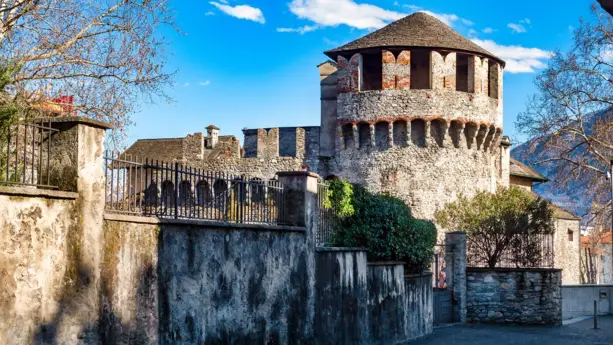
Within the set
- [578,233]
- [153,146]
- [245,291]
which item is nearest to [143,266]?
[245,291]

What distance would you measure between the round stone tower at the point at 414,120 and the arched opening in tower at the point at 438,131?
0.14 ft

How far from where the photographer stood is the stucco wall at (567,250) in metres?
44.9

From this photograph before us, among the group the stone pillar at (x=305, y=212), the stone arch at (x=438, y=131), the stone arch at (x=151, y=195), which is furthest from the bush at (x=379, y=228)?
the stone arch at (x=438, y=131)

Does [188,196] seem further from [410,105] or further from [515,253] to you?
[410,105]

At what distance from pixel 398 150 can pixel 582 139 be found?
735 cm

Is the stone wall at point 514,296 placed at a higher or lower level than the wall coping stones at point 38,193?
lower

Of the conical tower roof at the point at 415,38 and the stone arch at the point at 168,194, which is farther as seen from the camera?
the conical tower roof at the point at 415,38

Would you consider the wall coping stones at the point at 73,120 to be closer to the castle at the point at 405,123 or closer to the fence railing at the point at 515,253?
the fence railing at the point at 515,253

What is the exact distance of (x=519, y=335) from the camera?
2100cm

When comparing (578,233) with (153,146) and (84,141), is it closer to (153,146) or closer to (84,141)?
(153,146)

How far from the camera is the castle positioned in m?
35.3

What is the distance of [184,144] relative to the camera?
40.8m

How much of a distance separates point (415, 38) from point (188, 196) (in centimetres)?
2495

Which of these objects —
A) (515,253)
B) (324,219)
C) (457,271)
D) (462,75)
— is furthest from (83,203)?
(462,75)
